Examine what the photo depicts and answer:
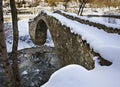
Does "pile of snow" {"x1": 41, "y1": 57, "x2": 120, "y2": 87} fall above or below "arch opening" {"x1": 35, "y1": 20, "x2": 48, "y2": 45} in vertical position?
above

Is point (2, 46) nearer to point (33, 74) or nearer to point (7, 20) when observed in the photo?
point (33, 74)

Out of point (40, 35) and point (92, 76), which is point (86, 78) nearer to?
point (92, 76)

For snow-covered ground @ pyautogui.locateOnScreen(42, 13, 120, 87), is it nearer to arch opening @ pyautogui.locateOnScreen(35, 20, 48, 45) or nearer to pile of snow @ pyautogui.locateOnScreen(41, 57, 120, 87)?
pile of snow @ pyautogui.locateOnScreen(41, 57, 120, 87)

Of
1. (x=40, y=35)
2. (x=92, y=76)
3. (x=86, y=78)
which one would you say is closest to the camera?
(x=86, y=78)

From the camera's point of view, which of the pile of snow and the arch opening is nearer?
the pile of snow

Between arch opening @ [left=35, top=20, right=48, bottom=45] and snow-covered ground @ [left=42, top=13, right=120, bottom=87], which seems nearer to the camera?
snow-covered ground @ [left=42, top=13, right=120, bottom=87]

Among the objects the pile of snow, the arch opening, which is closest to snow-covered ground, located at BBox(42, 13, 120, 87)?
the pile of snow

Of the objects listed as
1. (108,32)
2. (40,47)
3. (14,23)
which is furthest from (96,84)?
(40,47)

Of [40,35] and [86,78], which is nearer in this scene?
[86,78]

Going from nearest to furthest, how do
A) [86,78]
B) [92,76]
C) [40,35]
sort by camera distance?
[86,78]
[92,76]
[40,35]

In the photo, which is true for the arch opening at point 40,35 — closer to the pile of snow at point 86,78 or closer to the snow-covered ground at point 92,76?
the snow-covered ground at point 92,76

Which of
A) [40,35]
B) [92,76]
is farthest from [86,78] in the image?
[40,35]

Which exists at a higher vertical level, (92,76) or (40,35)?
(92,76)

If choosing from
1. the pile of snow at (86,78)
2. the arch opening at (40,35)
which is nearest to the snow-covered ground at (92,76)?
the pile of snow at (86,78)
